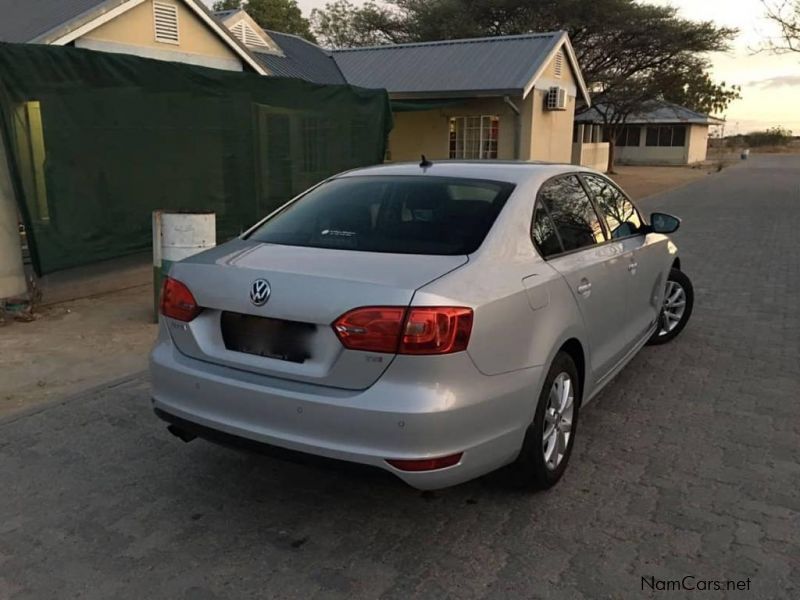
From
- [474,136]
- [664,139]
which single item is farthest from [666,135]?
[474,136]

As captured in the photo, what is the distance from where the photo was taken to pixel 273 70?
1759 cm

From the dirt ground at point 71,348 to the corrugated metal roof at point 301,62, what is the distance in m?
12.0

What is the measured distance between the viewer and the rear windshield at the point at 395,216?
3.25 meters

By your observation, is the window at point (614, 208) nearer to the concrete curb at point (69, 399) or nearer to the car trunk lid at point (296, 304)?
the car trunk lid at point (296, 304)

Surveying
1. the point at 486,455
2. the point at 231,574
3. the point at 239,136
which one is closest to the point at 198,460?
the point at 231,574

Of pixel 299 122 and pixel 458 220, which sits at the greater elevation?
pixel 299 122

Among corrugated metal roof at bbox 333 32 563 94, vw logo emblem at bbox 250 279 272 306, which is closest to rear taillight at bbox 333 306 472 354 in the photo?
vw logo emblem at bbox 250 279 272 306

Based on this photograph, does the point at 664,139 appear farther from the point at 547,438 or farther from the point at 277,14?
the point at 547,438

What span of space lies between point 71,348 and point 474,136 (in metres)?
15.8

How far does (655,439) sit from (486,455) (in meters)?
1.70

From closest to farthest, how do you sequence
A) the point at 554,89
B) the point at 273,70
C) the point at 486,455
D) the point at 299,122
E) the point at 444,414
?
the point at 444,414
the point at 486,455
the point at 299,122
the point at 273,70
the point at 554,89

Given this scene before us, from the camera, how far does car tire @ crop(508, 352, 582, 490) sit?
3186 mm

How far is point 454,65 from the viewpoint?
63.3 ft

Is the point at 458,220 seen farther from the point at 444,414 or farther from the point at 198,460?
the point at 198,460
